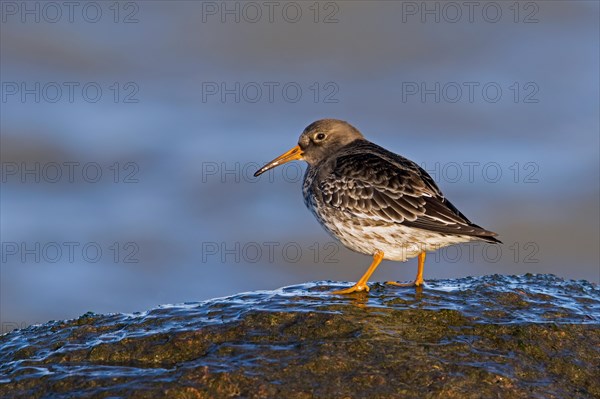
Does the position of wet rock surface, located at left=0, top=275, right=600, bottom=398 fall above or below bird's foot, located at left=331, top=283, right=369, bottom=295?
below

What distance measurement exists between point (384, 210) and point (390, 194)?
240mm

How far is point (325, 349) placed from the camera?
7043 millimetres

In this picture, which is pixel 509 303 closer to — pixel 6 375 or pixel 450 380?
pixel 450 380

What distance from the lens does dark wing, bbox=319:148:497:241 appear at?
9.68 meters

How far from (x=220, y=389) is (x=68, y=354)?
186 cm

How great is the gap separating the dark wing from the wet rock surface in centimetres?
94

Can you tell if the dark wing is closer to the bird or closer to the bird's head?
the bird

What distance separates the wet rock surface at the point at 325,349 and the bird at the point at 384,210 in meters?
0.87

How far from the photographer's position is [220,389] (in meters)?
6.44

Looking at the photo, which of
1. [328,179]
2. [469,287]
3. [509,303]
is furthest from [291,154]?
[509,303]

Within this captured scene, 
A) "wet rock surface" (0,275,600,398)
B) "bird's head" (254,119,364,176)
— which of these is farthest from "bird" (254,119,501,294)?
"wet rock surface" (0,275,600,398)

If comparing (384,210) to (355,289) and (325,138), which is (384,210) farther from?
(325,138)

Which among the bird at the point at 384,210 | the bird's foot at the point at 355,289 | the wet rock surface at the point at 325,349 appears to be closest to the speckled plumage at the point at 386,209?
the bird at the point at 384,210

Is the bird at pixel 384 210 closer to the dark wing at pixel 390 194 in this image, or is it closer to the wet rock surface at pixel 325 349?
the dark wing at pixel 390 194
